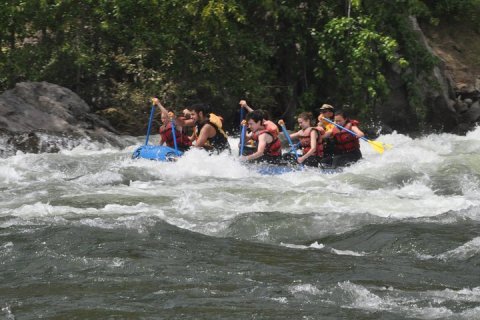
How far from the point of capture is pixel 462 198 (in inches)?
372

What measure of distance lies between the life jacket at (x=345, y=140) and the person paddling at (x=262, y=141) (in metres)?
1.01

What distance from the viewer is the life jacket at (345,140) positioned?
11.9 meters

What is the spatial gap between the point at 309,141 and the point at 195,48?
530 cm

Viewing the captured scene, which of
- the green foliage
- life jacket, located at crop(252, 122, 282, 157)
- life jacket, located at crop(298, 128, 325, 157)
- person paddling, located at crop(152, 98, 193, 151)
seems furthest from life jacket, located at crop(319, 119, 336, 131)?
the green foliage

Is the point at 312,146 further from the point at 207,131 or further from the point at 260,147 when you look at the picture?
the point at 207,131

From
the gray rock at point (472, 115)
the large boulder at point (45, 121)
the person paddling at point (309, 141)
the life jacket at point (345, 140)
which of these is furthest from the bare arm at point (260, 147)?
the gray rock at point (472, 115)

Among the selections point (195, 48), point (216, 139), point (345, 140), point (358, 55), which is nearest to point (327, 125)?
point (345, 140)

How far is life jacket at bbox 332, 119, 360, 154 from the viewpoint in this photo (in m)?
11.9

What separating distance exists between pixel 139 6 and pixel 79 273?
10.7 meters

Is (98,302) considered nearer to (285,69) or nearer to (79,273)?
(79,273)

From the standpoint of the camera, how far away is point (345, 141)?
39.3 ft

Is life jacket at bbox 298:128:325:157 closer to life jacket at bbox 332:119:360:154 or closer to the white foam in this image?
life jacket at bbox 332:119:360:154

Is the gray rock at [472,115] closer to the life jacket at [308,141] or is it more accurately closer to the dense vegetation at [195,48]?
the dense vegetation at [195,48]

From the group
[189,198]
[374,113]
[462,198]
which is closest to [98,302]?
[189,198]
